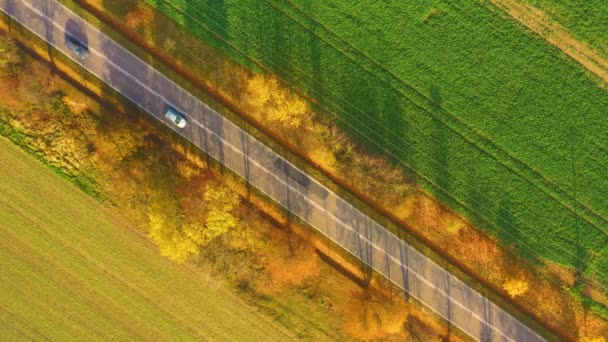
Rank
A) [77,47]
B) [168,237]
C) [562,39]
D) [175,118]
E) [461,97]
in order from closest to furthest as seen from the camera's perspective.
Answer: [168,237] < [562,39] < [461,97] < [175,118] < [77,47]

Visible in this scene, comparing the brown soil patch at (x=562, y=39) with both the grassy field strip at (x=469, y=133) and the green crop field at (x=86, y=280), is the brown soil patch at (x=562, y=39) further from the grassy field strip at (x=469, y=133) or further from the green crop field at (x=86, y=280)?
the green crop field at (x=86, y=280)

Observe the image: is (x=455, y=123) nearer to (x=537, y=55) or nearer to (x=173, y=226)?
(x=537, y=55)

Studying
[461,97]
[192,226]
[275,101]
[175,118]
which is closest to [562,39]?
[461,97]

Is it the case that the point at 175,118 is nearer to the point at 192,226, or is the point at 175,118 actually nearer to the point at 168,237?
the point at 192,226

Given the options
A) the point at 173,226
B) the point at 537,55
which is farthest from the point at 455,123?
the point at 173,226

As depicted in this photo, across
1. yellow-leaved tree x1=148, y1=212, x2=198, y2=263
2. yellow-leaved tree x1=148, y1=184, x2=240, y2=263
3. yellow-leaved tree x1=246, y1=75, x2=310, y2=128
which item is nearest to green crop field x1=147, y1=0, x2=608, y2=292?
yellow-leaved tree x1=246, y1=75, x2=310, y2=128

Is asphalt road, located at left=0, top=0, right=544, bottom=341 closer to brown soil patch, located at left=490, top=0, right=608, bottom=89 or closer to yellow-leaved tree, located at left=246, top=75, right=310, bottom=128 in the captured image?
yellow-leaved tree, located at left=246, top=75, right=310, bottom=128
